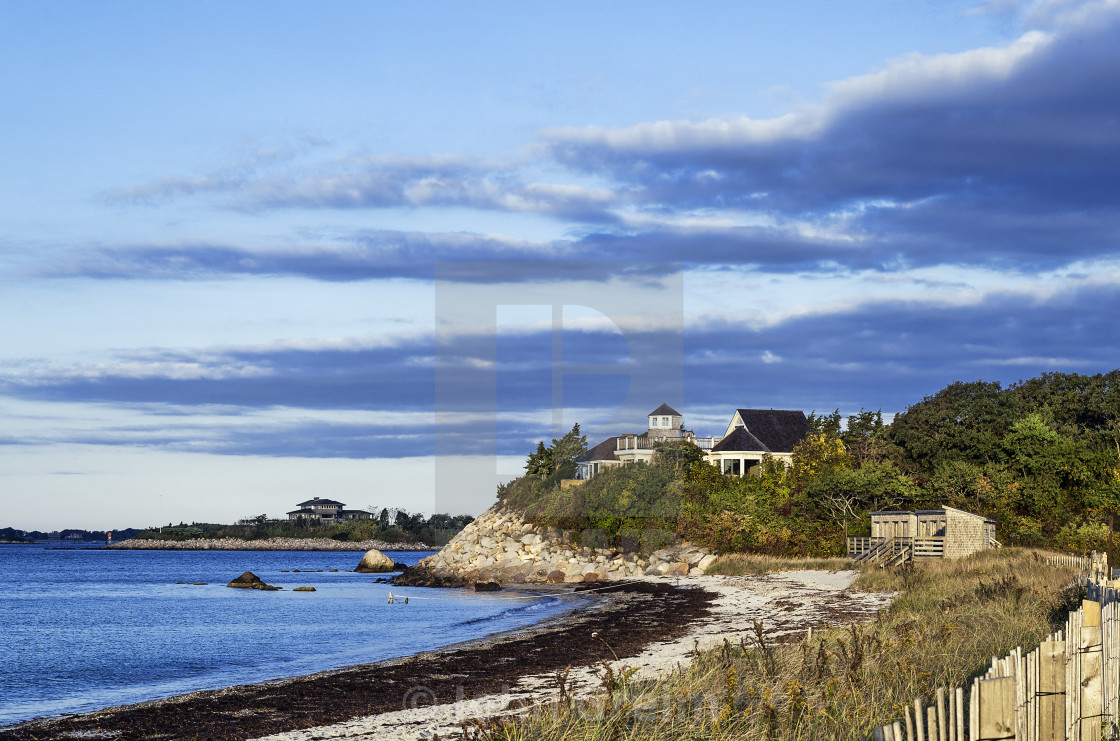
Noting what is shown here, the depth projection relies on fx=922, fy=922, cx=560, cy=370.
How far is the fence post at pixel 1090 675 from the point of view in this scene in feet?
28.0

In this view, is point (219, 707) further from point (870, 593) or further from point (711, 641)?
point (870, 593)

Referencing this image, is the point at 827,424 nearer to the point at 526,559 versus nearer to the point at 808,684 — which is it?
the point at 526,559

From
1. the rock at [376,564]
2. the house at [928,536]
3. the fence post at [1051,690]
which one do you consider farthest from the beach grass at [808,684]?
the rock at [376,564]

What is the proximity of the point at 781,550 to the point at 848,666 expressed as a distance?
4164 cm

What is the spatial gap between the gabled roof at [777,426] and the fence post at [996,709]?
2611 inches

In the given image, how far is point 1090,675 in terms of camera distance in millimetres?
8688

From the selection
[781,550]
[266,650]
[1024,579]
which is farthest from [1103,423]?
[266,650]

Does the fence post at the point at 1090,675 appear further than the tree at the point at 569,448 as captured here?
No

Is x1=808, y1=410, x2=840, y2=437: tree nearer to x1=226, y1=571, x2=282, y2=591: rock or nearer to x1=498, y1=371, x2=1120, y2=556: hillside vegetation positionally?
x1=498, y1=371, x2=1120, y2=556: hillside vegetation

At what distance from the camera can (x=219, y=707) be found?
66.9ft

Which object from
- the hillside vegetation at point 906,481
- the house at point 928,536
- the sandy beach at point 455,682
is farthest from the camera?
the hillside vegetation at point 906,481

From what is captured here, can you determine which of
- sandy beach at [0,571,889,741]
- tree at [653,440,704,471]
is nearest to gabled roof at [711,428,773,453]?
tree at [653,440,704,471]

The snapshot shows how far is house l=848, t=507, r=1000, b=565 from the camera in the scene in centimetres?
4366

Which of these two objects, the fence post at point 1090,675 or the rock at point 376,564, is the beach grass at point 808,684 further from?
the rock at point 376,564
